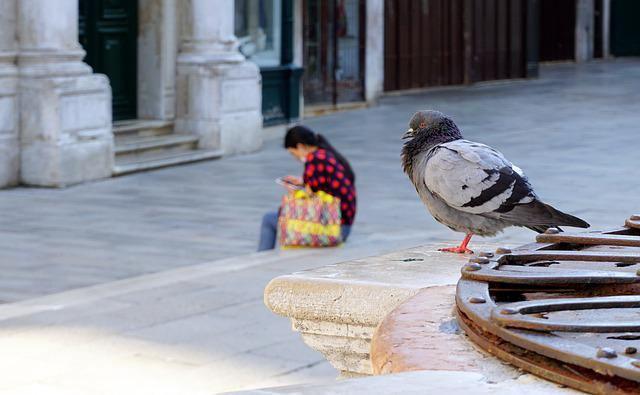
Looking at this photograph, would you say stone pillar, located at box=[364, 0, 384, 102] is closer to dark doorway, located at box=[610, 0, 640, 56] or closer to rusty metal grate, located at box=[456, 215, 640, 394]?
dark doorway, located at box=[610, 0, 640, 56]

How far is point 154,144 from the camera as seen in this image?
48.6 ft

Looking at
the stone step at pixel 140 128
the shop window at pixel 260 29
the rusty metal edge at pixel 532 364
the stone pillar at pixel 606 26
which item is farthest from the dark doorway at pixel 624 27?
the rusty metal edge at pixel 532 364

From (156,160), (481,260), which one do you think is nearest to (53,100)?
(156,160)

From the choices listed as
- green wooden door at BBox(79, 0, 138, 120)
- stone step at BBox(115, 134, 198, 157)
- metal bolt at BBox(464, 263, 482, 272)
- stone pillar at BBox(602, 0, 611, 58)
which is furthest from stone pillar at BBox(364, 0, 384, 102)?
metal bolt at BBox(464, 263, 482, 272)

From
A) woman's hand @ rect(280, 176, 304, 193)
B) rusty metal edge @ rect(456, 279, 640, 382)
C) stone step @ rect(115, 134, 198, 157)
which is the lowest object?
stone step @ rect(115, 134, 198, 157)

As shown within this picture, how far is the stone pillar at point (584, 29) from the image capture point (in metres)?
34.6

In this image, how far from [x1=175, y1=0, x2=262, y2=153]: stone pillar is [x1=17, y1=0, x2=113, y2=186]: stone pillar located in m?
2.39

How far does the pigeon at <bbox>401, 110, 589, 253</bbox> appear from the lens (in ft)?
12.8

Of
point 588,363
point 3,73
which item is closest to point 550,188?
point 3,73

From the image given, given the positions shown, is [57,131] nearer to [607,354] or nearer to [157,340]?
[157,340]

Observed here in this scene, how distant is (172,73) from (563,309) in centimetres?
1357

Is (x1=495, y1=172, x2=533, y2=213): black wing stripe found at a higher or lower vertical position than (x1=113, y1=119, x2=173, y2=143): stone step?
higher

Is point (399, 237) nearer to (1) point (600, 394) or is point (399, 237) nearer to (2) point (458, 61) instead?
(1) point (600, 394)

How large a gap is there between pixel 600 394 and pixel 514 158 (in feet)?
41.1
